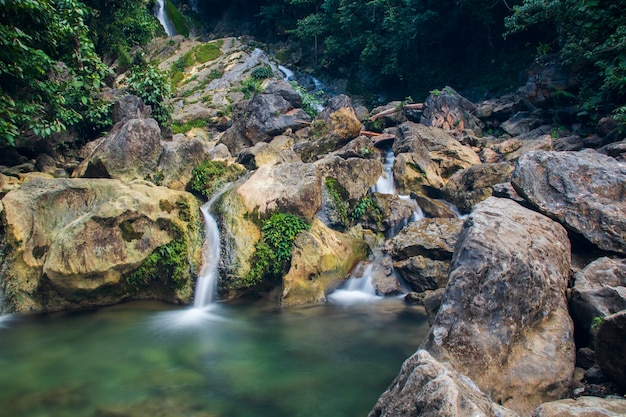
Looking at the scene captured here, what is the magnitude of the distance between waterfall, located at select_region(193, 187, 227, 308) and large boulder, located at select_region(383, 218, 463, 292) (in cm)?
438

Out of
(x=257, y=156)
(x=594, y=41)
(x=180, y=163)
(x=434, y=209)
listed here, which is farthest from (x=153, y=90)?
(x=594, y=41)

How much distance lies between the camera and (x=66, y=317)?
8.91 metres

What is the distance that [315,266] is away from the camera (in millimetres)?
10016

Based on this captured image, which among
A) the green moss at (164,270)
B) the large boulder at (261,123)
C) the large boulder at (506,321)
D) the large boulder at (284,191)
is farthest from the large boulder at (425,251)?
the large boulder at (261,123)

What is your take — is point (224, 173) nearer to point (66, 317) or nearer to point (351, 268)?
point (351, 268)

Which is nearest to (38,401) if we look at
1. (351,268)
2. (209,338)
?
(209,338)

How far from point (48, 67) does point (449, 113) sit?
53.4 ft

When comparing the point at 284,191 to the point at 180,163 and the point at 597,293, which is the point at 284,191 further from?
the point at 597,293

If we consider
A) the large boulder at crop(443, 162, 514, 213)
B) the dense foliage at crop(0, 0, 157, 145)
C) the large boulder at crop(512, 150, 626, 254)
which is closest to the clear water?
the large boulder at crop(512, 150, 626, 254)

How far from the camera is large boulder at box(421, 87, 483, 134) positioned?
1995cm

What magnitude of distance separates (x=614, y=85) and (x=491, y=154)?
4442 mm

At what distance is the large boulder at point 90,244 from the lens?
9.03 metres

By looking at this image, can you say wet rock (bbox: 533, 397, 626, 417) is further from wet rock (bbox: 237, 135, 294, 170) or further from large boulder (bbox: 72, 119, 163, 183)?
wet rock (bbox: 237, 135, 294, 170)

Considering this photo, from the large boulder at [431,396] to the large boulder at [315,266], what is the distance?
6.04 metres
